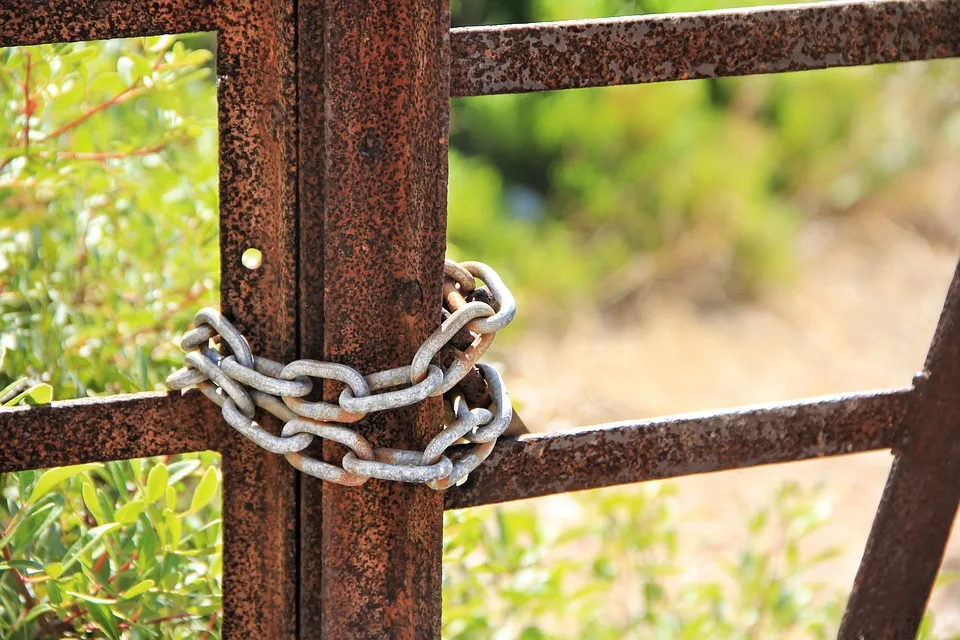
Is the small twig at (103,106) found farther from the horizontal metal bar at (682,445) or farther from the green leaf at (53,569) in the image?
the horizontal metal bar at (682,445)

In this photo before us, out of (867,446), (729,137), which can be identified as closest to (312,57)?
(867,446)

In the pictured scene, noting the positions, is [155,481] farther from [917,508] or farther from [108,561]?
[917,508]

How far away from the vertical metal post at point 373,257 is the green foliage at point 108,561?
0.60 ft

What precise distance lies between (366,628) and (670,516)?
38.9 inches

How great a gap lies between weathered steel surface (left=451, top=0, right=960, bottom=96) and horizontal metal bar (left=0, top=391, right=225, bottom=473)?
0.97 feet

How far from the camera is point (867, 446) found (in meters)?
0.91

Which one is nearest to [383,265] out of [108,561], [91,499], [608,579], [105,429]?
[105,429]

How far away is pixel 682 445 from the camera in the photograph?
843mm

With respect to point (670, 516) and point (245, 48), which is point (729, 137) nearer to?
point (670, 516)

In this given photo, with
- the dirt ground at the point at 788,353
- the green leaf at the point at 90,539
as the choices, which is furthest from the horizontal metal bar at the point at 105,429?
the dirt ground at the point at 788,353

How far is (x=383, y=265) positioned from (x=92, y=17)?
0.24m

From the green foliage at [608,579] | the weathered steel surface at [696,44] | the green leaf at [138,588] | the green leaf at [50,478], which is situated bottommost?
the green foliage at [608,579]

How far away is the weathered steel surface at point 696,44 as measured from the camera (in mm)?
720

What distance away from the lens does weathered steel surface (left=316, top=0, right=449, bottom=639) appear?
2.20 feet
